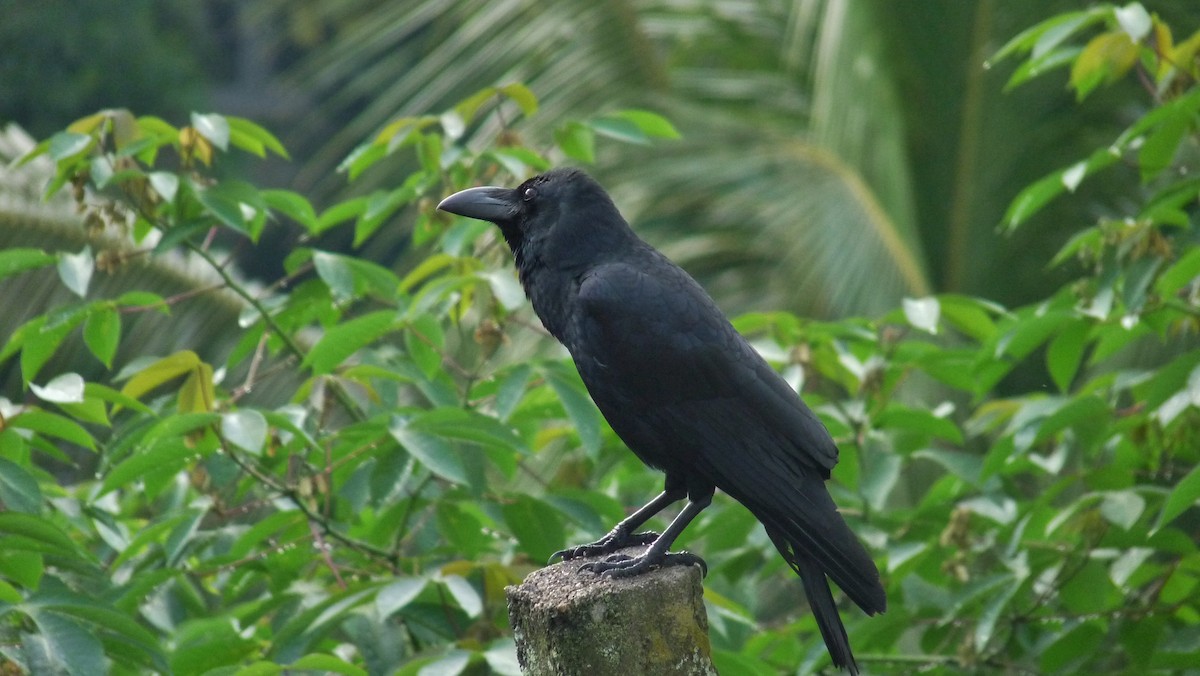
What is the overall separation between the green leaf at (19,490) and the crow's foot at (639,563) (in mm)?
983

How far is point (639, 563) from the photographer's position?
2.20m

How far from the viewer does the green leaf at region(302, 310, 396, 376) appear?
2607mm

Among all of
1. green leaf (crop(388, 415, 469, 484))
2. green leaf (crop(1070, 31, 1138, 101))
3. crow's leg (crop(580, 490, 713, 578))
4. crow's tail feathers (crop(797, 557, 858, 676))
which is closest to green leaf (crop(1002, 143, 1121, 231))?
green leaf (crop(1070, 31, 1138, 101))

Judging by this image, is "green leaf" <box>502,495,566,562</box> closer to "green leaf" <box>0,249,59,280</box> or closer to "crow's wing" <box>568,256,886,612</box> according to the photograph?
"crow's wing" <box>568,256,886,612</box>

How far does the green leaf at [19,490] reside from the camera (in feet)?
7.25

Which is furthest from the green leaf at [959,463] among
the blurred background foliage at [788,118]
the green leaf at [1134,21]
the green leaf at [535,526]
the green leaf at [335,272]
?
the blurred background foliage at [788,118]

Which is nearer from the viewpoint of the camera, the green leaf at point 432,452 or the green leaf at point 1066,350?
the green leaf at point 432,452

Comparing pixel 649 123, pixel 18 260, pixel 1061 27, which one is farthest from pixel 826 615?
pixel 18 260

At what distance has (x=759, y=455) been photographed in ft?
7.67

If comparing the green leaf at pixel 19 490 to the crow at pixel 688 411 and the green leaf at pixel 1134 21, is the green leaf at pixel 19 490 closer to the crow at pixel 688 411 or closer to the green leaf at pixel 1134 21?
the crow at pixel 688 411

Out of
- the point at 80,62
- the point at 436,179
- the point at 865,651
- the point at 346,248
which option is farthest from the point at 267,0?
the point at 865,651

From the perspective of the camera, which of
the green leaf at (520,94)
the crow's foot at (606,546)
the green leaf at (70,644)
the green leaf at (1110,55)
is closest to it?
the green leaf at (70,644)

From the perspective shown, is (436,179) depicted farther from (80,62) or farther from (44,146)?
(80,62)

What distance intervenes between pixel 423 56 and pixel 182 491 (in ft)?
18.3
